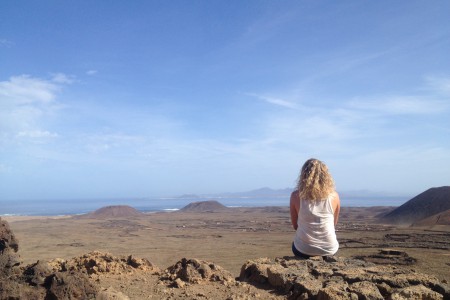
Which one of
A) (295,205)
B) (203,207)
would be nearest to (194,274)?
(295,205)

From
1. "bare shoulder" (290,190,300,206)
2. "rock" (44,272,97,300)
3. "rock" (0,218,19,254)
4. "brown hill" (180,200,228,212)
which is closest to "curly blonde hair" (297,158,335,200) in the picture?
"bare shoulder" (290,190,300,206)

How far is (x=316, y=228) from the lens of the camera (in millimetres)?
5727

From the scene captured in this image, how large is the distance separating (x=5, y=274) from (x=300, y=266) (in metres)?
3.89

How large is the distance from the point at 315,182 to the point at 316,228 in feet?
2.30

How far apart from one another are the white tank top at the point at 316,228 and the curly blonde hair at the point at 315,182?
0.11 meters

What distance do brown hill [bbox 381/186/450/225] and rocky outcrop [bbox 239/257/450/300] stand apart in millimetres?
27534

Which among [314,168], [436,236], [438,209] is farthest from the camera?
[438,209]

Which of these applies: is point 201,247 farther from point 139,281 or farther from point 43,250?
point 139,281

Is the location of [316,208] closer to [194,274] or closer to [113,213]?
[194,274]

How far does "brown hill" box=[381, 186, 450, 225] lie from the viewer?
99.8ft

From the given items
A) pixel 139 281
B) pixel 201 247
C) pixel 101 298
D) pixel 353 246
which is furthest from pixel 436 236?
pixel 101 298

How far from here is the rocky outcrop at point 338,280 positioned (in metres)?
4.40

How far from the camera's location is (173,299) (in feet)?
16.2

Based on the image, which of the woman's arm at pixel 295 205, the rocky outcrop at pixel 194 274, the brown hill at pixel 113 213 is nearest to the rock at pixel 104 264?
the rocky outcrop at pixel 194 274
